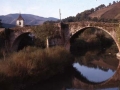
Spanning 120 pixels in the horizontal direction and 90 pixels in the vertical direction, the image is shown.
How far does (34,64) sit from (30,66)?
533 mm

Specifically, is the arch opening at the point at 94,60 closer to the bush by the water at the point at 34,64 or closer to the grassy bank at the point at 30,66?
the bush by the water at the point at 34,64

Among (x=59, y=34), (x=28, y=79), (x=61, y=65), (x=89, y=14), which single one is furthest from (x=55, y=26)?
(x=89, y=14)

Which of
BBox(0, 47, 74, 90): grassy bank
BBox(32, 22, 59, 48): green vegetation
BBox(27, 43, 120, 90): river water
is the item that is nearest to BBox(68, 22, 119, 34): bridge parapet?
BBox(32, 22, 59, 48): green vegetation

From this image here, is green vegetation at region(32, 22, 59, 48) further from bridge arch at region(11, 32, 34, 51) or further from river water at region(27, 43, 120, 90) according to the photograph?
river water at region(27, 43, 120, 90)

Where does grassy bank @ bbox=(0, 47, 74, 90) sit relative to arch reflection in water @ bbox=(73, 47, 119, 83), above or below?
above

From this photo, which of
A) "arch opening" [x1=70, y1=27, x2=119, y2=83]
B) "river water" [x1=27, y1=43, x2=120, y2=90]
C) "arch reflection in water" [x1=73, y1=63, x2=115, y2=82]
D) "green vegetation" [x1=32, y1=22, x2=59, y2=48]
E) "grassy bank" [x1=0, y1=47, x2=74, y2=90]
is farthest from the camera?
"green vegetation" [x1=32, y1=22, x2=59, y2=48]

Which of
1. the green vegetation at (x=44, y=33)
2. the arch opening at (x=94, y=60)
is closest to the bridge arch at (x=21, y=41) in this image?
the green vegetation at (x=44, y=33)

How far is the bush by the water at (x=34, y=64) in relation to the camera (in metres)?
15.4

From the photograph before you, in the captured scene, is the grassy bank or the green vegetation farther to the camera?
the green vegetation

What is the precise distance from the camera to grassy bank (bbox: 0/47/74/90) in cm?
1495

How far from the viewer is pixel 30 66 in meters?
16.8

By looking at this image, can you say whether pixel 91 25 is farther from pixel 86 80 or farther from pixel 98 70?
pixel 86 80

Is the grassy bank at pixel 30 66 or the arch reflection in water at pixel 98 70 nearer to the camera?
the grassy bank at pixel 30 66

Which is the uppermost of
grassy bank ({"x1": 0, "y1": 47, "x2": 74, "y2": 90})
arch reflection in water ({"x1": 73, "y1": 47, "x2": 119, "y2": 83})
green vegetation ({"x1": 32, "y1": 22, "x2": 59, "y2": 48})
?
green vegetation ({"x1": 32, "y1": 22, "x2": 59, "y2": 48})
